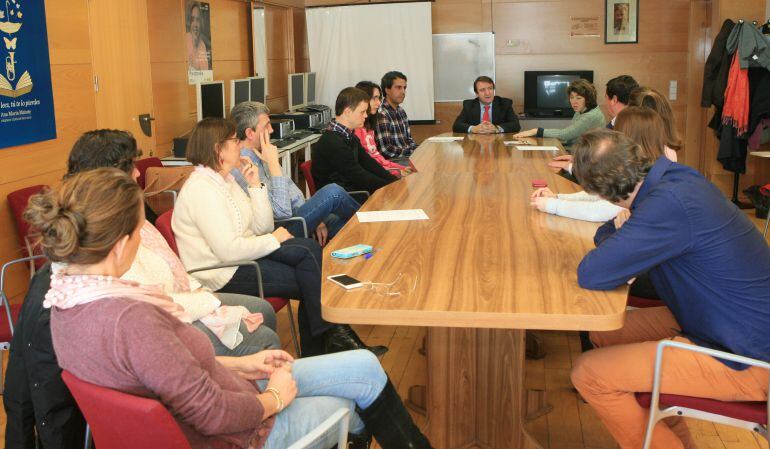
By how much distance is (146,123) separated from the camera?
222 inches

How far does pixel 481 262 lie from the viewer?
8.48 ft

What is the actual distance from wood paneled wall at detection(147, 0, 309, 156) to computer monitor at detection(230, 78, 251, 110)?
25 cm

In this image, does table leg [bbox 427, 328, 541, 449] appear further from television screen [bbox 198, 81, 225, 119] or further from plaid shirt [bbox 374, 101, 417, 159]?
plaid shirt [bbox 374, 101, 417, 159]

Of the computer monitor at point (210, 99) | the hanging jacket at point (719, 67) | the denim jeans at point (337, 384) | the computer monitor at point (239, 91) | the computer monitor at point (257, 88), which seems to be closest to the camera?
the denim jeans at point (337, 384)

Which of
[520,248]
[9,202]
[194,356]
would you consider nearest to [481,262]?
[520,248]

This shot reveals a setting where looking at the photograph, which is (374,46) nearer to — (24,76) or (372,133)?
(372,133)

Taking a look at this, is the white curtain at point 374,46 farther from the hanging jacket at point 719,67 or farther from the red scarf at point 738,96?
the red scarf at point 738,96

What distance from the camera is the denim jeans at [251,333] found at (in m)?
2.64

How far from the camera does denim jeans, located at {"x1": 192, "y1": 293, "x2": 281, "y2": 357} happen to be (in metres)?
2.64

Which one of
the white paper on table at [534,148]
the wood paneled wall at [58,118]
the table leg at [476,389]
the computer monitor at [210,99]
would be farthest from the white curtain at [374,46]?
the table leg at [476,389]

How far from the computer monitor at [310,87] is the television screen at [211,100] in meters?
2.78

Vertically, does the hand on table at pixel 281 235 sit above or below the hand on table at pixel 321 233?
above

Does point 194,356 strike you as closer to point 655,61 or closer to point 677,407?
point 677,407

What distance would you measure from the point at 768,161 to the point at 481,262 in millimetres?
6354
